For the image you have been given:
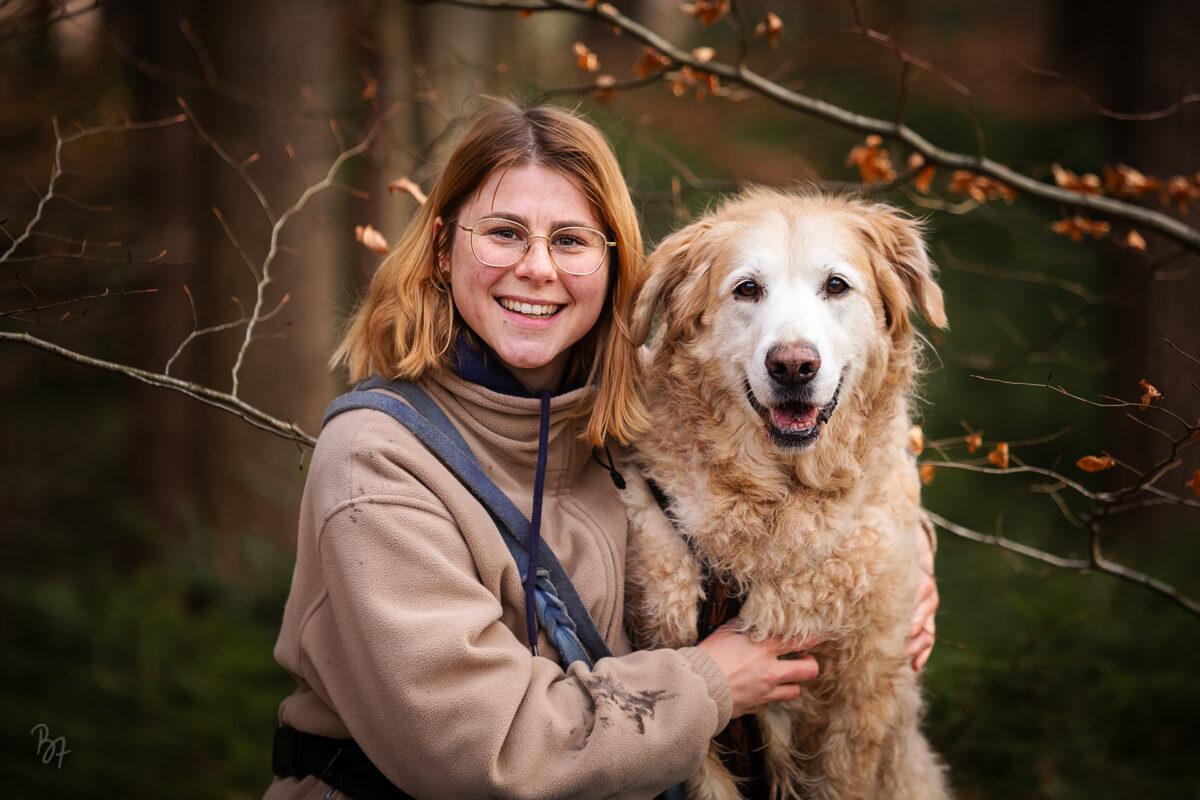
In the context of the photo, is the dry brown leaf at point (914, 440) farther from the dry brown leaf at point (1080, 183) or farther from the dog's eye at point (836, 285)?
the dry brown leaf at point (1080, 183)

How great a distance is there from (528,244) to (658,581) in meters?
0.93

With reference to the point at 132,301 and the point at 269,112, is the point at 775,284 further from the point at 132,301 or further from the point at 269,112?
the point at 132,301

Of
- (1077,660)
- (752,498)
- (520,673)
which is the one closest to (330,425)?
(520,673)

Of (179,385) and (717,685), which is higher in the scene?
(179,385)

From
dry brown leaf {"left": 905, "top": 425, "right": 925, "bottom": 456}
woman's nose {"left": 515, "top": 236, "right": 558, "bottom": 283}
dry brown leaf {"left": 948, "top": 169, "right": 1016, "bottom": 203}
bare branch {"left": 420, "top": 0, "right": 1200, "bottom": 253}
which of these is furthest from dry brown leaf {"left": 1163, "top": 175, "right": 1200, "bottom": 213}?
woman's nose {"left": 515, "top": 236, "right": 558, "bottom": 283}

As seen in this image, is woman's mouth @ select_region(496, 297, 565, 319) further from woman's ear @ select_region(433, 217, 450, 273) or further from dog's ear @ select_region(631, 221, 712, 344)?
dog's ear @ select_region(631, 221, 712, 344)

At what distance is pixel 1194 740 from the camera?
3822 mm

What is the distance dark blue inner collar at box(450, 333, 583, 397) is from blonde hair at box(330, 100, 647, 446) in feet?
0.09

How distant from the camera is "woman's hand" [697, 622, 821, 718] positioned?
90.0 inches

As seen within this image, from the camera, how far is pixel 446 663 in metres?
1.89

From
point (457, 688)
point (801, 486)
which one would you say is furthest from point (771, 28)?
point (457, 688)

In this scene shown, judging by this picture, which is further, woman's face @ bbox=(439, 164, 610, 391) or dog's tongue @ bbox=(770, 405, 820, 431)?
dog's tongue @ bbox=(770, 405, 820, 431)

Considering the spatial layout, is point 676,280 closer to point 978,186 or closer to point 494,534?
point 494,534

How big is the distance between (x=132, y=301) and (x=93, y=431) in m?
1.46
